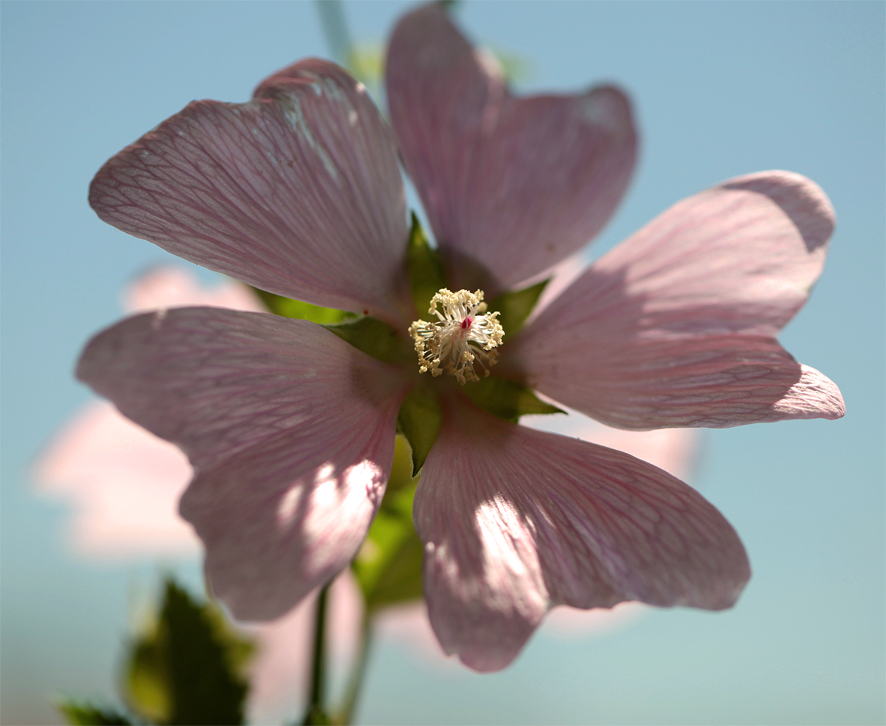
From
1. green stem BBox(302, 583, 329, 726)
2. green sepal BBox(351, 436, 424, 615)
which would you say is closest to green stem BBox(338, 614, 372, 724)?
green sepal BBox(351, 436, 424, 615)

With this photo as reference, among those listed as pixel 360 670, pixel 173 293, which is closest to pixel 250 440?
pixel 360 670

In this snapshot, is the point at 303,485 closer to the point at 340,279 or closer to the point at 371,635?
the point at 340,279

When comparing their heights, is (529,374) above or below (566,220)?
below

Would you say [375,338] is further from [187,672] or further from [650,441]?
[650,441]

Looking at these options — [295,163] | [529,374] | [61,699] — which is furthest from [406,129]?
[61,699]

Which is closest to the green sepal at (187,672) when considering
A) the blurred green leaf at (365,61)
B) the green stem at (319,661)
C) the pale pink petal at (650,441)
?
the green stem at (319,661)

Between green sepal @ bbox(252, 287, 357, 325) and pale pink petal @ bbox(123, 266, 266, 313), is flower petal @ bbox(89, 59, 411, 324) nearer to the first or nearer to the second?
green sepal @ bbox(252, 287, 357, 325)
